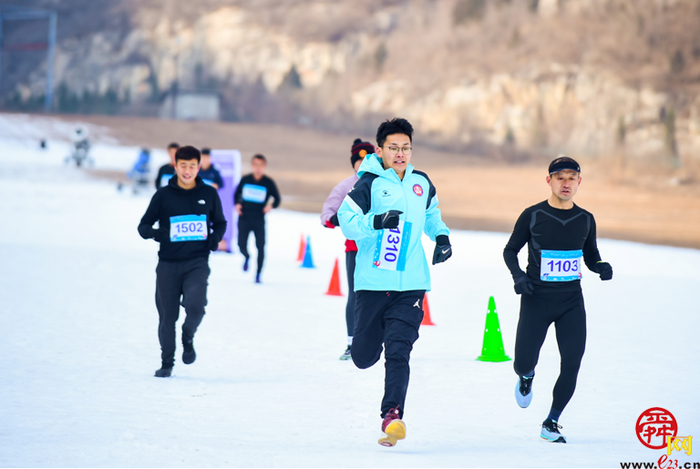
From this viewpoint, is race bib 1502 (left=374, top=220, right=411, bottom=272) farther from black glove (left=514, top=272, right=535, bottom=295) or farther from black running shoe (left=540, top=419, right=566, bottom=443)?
black running shoe (left=540, top=419, right=566, bottom=443)

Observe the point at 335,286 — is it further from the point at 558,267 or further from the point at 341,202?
the point at 558,267

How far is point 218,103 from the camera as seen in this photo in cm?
7338

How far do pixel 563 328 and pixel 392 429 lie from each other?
1.16 metres

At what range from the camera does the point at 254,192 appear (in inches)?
474

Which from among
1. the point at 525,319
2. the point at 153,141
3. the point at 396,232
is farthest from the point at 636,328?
the point at 153,141

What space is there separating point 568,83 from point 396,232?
220ft

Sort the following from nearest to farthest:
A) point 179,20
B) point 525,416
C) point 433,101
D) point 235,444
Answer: point 235,444 < point 525,416 < point 433,101 < point 179,20

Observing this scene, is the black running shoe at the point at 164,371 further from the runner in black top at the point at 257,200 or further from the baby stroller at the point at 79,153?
the baby stroller at the point at 79,153

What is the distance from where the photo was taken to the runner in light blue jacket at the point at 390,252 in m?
4.64

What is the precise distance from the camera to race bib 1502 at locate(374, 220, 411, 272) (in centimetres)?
466

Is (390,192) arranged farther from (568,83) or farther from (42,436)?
(568,83)

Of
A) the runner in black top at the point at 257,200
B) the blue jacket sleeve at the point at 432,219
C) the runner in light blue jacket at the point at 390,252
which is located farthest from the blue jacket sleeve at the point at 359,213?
the runner in black top at the point at 257,200

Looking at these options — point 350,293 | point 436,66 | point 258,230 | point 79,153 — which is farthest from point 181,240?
point 436,66

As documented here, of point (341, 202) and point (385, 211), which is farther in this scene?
point (341, 202)
